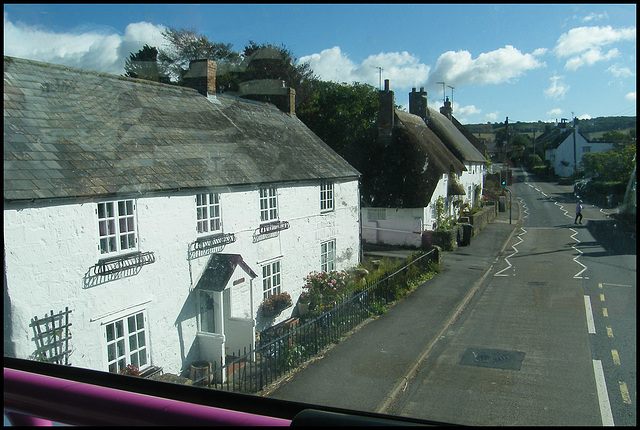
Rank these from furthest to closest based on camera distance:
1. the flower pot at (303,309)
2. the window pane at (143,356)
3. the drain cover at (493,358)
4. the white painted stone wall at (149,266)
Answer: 1. the flower pot at (303,309)
2. the drain cover at (493,358)
3. the window pane at (143,356)
4. the white painted stone wall at (149,266)

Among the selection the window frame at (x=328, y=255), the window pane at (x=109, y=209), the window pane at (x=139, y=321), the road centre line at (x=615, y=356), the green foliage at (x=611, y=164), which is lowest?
the road centre line at (x=615, y=356)

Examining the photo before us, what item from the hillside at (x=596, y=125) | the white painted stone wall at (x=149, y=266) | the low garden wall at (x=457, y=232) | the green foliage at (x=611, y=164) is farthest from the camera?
the low garden wall at (x=457, y=232)

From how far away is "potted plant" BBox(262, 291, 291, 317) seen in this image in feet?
8.86

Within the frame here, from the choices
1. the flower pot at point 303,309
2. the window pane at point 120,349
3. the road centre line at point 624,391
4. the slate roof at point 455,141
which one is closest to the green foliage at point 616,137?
the road centre line at point 624,391

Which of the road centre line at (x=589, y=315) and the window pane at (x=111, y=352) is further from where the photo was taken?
the road centre line at (x=589, y=315)

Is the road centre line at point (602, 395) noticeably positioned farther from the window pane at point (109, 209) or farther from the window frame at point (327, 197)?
the window pane at point (109, 209)

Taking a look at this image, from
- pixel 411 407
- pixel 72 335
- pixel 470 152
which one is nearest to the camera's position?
pixel 411 407

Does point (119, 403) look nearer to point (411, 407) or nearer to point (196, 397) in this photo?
point (196, 397)

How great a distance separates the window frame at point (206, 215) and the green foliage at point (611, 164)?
1790 mm

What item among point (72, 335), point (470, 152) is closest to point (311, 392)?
point (72, 335)

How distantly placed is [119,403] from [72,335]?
114 cm

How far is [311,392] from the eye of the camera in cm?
206

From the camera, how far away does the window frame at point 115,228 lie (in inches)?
80.2

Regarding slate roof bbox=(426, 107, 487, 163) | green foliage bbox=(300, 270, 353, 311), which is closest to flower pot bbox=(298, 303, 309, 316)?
green foliage bbox=(300, 270, 353, 311)
